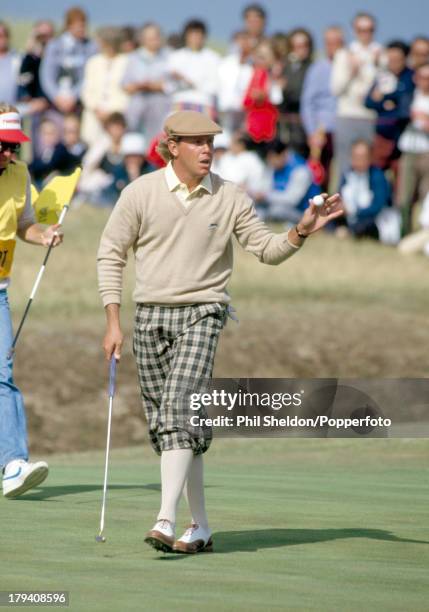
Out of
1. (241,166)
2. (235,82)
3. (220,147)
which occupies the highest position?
(235,82)

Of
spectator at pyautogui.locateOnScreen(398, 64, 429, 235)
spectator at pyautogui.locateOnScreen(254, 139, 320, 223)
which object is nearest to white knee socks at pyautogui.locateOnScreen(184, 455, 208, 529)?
spectator at pyautogui.locateOnScreen(398, 64, 429, 235)

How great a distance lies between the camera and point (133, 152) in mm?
24938

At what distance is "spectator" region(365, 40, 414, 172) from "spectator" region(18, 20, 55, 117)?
5153mm

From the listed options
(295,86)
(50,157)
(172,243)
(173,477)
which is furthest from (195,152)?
(50,157)

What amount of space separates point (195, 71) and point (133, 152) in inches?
62.7

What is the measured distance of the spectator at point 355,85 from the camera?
23.9 meters

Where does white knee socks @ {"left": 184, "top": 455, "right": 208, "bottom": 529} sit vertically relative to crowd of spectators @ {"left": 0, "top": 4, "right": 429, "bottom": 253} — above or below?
above

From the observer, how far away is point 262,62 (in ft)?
78.4

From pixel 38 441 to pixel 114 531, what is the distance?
11224 mm

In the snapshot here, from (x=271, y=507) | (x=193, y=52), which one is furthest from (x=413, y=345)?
(x=271, y=507)

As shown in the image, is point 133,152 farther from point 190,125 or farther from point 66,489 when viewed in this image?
point 190,125

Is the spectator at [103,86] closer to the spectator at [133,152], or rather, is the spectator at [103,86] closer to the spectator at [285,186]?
the spectator at [133,152]

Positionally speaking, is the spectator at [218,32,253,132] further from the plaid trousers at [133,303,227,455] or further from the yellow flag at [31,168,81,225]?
the plaid trousers at [133,303,227,455]

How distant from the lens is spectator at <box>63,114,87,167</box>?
2556 cm
